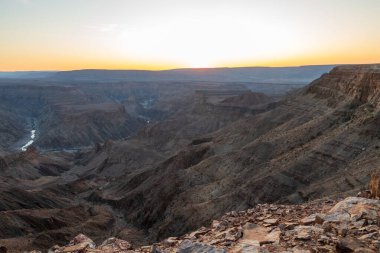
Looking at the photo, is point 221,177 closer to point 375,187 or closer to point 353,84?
point 353,84

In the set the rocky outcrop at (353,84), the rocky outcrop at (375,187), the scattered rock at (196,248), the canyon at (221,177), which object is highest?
the rocky outcrop at (353,84)

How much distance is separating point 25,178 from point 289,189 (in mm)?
69071

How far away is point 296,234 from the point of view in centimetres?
1362

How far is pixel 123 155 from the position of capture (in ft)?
329

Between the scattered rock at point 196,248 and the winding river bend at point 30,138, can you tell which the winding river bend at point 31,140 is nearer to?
the winding river bend at point 30,138

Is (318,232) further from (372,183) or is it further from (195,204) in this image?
(195,204)

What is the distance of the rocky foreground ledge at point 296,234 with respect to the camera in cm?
1223

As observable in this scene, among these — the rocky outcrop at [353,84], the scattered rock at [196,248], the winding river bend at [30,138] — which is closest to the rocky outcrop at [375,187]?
the scattered rock at [196,248]

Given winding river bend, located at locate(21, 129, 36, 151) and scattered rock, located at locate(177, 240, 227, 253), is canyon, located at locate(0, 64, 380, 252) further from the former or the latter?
winding river bend, located at locate(21, 129, 36, 151)

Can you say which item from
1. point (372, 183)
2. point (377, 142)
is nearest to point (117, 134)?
point (377, 142)

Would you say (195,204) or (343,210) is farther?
(195,204)

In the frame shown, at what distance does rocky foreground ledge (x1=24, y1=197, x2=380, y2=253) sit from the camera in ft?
40.1

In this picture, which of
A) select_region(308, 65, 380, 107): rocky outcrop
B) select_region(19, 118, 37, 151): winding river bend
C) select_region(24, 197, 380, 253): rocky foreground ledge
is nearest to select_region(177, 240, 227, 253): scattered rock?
select_region(24, 197, 380, 253): rocky foreground ledge

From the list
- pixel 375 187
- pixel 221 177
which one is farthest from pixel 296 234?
pixel 221 177
